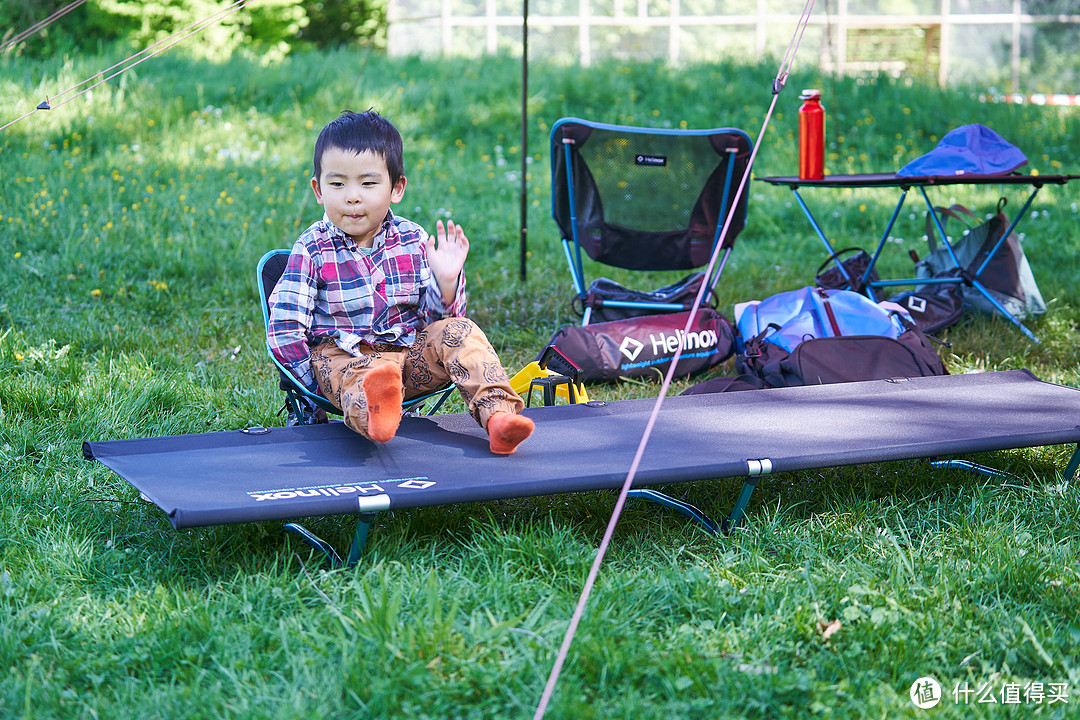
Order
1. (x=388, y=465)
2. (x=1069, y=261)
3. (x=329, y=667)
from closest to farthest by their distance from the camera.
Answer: (x=329, y=667) < (x=388, y=465) < (x=1069, y=261)

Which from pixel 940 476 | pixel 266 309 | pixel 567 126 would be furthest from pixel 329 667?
pixel 567 126

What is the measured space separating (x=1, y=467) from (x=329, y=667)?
1.51 meters

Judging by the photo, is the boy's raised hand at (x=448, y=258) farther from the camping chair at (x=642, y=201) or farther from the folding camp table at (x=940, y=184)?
the folding camp table at (x=940, y=184)

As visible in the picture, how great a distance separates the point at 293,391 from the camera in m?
2.74

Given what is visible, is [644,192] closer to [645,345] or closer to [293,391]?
[645,345]

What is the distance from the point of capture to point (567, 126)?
13.6 ft

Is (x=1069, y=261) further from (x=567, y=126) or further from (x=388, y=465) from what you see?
(x=388, y=465)

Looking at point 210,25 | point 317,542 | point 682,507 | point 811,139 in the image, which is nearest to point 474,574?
point 317,542

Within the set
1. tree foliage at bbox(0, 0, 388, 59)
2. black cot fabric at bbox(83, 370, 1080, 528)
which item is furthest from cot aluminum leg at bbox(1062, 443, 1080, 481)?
tree foliage at bbox(0, 0, 388, 59)

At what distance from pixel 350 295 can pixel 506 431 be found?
2.08 ft

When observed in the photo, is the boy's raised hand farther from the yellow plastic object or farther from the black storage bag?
the black storage bag

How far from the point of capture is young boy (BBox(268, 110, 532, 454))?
2557 millimetres

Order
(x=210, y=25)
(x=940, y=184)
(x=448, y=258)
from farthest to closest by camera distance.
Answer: (x=210, y=25)
(x=940, y=184)
(x=448, y=258)

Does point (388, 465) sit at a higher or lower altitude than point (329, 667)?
higher
